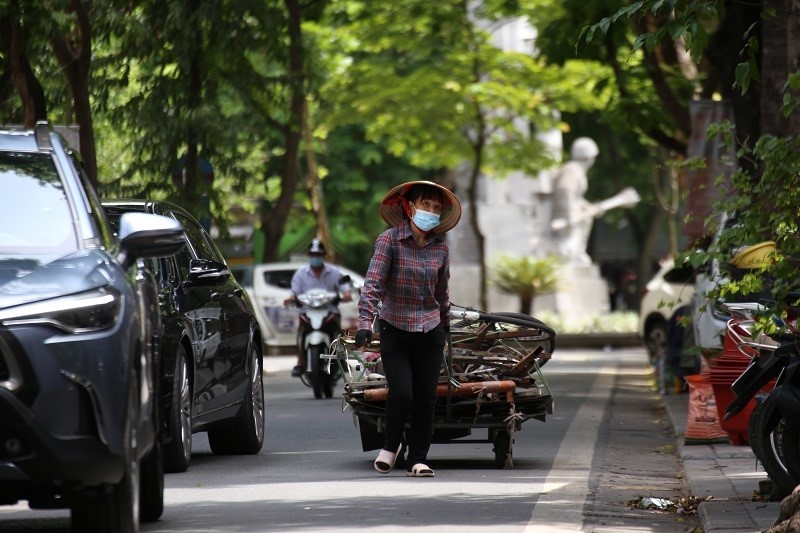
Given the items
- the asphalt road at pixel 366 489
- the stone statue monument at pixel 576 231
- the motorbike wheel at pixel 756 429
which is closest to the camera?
the asphalt road at pixel 366 489

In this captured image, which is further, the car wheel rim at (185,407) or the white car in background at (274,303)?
the white car in background at (274,303)

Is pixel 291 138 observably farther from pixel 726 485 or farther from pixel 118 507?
pixel 118 507

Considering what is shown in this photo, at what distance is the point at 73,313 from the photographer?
6.66 meters

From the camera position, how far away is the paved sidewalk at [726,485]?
8.87 meters

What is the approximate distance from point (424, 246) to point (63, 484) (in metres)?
4.63

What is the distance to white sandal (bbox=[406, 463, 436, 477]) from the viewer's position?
35.9 feet

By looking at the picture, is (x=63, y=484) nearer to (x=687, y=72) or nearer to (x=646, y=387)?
(x=646, y=387)

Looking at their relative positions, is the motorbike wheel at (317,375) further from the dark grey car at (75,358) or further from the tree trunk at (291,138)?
the dark grey car at (75,358)

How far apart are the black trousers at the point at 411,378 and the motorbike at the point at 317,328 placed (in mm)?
8723

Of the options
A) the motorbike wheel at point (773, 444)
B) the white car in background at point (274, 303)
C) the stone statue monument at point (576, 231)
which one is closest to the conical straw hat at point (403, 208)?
the motorbike wheel at point (773, 444)

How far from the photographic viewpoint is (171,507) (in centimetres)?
922

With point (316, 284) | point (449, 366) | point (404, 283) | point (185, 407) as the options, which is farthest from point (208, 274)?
point (316, 284)

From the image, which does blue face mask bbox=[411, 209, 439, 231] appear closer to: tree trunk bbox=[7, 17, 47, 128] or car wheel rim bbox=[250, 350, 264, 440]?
car wheel rim bbox=[250, 350, 264, 440]

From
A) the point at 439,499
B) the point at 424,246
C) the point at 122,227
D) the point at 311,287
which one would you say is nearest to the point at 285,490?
the point at 439,499
